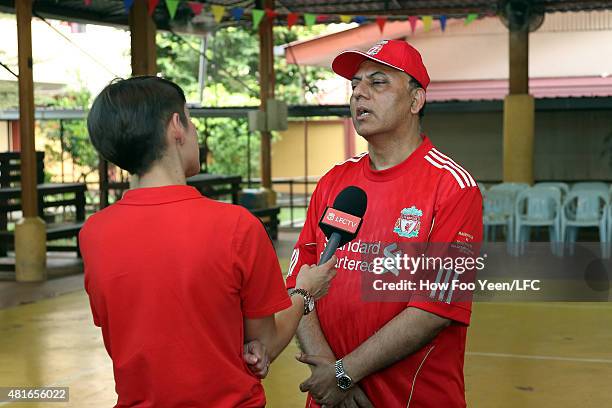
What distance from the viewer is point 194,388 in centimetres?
212

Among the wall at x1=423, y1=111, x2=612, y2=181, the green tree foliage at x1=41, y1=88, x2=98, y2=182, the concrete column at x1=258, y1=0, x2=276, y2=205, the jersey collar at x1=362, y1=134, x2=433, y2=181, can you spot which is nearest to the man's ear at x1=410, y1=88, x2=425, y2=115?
the jersey collar at x1=362, y1=134, x2=433, y2=181

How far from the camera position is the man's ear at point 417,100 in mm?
2945

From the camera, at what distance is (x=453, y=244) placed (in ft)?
8.82

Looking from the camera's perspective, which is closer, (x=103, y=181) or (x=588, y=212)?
(x=588, y=212)

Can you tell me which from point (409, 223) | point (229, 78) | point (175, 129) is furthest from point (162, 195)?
point (229, 78)

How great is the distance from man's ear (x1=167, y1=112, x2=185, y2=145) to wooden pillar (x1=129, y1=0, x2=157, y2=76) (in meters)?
10.5

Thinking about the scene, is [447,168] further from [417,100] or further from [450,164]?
[417,100]

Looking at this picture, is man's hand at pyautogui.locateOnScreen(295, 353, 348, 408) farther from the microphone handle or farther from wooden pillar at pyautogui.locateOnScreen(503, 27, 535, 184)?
wooden pillar at pyautogui.locateOnScreen(503, 27, 535, 184)

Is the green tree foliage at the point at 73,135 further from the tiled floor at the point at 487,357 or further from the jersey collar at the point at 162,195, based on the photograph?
the jersey collar at the point at 162,195

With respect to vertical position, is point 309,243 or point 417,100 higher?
point 417,100

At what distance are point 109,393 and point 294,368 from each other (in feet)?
4.48

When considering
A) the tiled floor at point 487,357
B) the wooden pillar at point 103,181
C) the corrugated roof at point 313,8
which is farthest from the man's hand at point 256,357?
the corrugated roof at point 313,8

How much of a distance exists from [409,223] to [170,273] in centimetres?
87

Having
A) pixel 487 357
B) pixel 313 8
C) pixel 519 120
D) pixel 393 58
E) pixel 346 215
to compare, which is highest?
pixel 313 8
